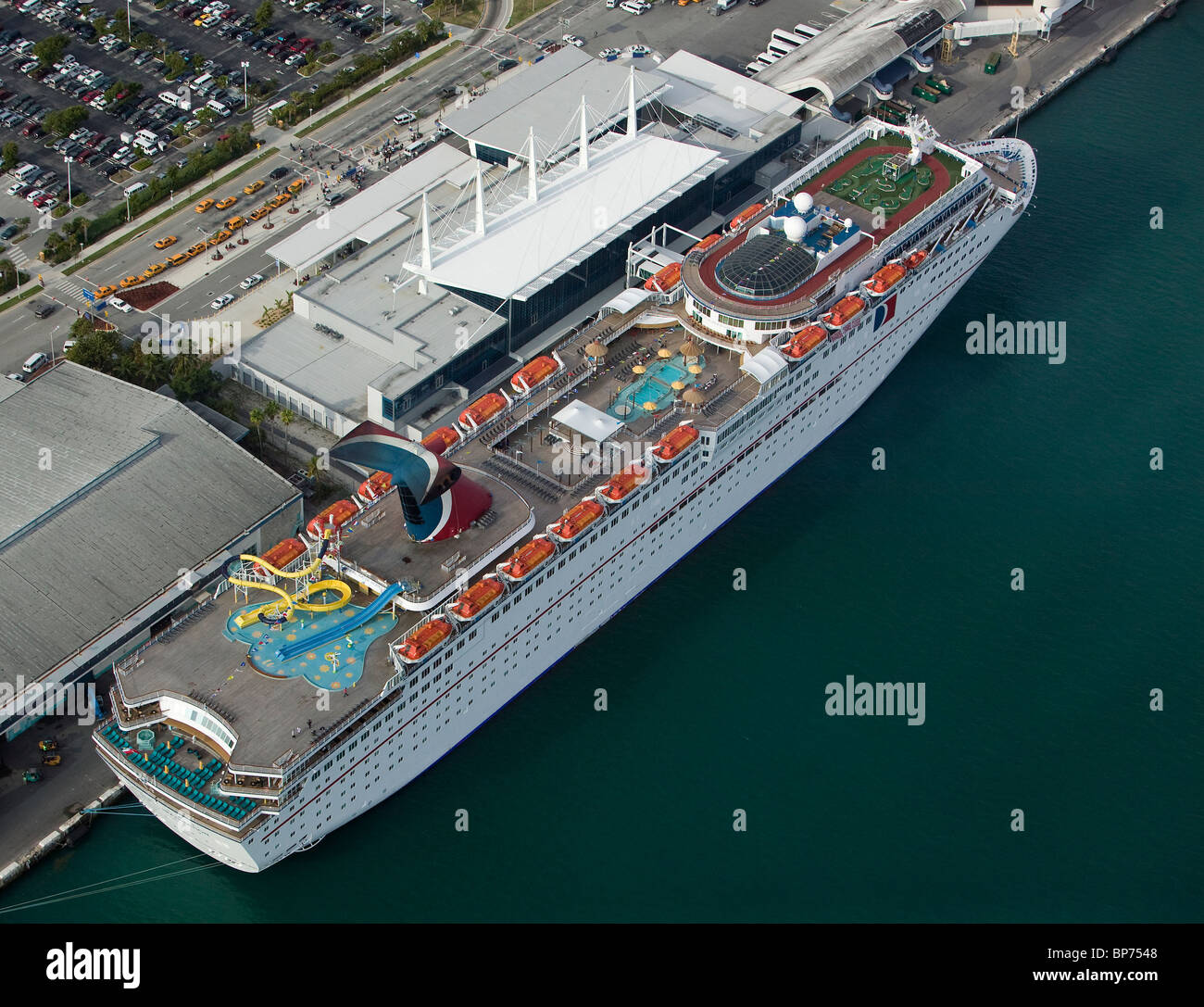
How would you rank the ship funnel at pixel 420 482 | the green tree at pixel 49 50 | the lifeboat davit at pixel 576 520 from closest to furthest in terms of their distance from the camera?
the ship funnel at pixel 420 482 < the lifeboat davit at pixel 576 520 < the green tree at pixel 49 50

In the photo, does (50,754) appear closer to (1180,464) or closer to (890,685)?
(890,685)

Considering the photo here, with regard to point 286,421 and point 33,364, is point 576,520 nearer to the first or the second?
point 286,421

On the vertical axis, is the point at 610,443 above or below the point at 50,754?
above

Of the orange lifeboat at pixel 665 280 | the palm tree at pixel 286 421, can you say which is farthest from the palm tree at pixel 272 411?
the orange lifeboat at pixel 665 280

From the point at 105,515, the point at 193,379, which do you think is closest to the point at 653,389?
the point at 193,379

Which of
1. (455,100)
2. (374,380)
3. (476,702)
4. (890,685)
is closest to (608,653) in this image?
(476,702)

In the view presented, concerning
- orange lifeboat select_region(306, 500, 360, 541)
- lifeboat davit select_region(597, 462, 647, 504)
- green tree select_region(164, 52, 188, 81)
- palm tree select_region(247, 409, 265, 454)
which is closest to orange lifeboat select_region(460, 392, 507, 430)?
lifeboat davit select_region(597, 462, 647, 504)

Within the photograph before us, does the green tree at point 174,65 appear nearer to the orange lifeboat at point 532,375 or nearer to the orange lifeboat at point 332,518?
the orange lifeboat at point 532,375
